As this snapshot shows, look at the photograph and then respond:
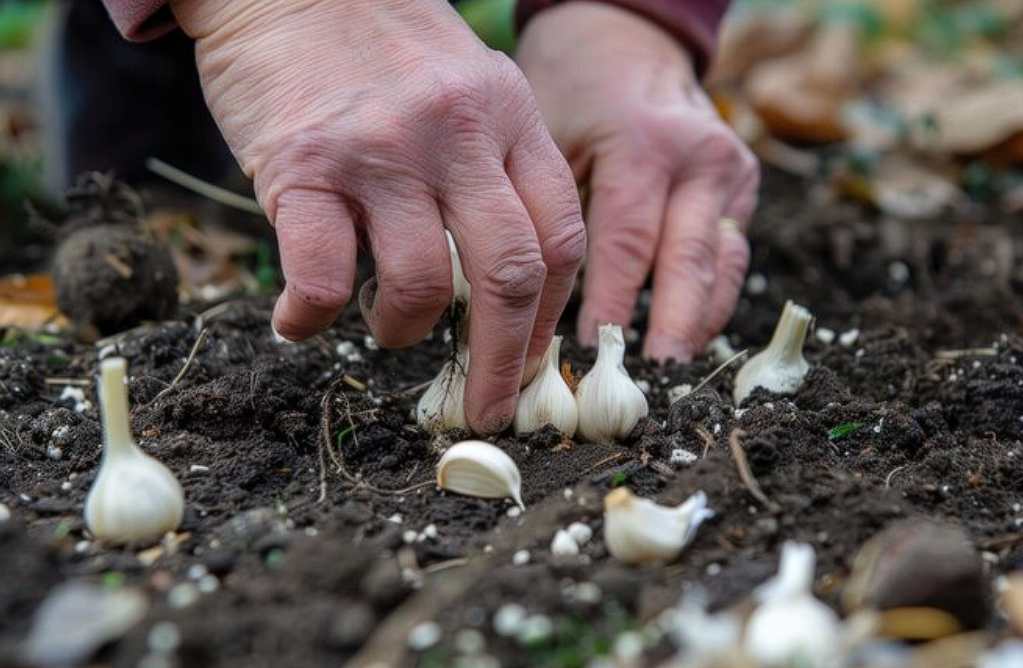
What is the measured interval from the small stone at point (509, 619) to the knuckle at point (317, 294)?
0.52 m

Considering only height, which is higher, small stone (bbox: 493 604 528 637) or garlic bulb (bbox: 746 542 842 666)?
garlic bulb (bbox: 746 542 842 666)

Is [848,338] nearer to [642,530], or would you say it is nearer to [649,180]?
[649,180]

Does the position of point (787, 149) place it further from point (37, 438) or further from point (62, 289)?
point (37, 438)

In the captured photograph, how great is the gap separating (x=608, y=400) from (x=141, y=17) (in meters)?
0.91

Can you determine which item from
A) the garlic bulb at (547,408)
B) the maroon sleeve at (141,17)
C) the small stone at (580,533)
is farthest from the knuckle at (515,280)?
the maroon sleeve at (141,17)

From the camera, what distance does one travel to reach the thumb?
1479 millimetres

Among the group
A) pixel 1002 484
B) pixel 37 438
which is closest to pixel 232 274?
pixel 37 438

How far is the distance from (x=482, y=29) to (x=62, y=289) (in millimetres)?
1970

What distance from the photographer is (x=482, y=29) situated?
3709 millimetres

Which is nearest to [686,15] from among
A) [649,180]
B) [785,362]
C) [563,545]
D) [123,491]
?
[649,180]

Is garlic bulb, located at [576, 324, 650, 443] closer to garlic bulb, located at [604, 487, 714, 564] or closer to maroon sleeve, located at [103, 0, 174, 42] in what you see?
garlic bulb, located at [604, 487, 714, 564]

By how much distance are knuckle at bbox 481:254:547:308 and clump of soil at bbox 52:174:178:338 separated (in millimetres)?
874

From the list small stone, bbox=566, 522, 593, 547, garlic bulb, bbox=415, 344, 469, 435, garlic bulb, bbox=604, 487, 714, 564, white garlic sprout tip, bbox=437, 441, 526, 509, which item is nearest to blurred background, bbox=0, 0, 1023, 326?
garlic bulb, bbox=415, 344, 469, 435

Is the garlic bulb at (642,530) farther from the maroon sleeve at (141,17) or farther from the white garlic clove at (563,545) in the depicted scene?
the maroon sleeve at (141,17)
